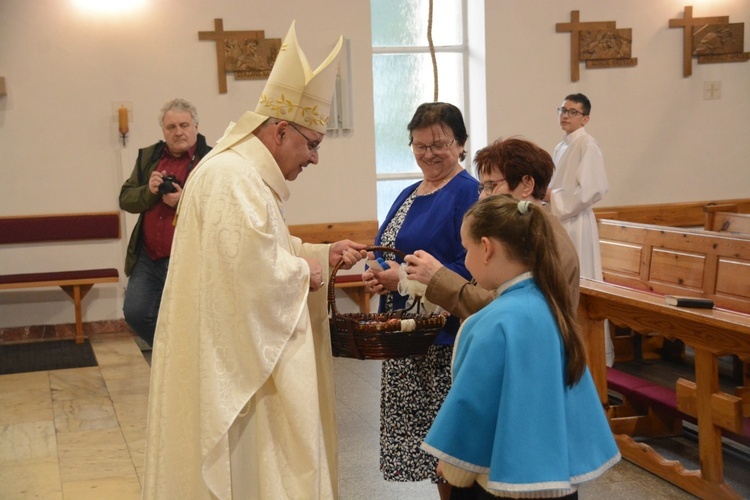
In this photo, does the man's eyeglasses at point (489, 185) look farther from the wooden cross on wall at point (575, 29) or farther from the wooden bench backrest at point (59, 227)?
the wooden cross on wall at point (575, 29)


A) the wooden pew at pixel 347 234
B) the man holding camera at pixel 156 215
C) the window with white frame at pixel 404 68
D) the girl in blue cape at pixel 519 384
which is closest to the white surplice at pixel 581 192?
the window with white frame at pixel 404 68

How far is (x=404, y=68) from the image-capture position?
27.1 ft

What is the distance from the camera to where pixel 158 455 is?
2.45m

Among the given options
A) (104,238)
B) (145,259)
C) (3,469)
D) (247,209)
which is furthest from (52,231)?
(247,209)

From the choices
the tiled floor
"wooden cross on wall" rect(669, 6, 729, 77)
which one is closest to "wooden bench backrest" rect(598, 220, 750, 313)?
the tiled floor

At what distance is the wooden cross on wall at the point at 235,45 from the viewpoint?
291 inches

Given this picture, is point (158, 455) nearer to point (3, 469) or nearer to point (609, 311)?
point (3, 469)

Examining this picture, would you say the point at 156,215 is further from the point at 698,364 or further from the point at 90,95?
the point at 90,95

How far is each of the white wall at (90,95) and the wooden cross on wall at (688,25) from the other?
3.41 m

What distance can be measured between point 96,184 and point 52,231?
1.71ft

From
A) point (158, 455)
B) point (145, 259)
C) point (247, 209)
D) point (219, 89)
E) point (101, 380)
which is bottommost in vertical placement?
point (101, 380)

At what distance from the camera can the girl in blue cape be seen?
1956mm

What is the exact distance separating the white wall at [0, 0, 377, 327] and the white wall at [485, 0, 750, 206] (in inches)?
69.8

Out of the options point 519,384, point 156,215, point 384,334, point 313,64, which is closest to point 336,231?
point 313,64
